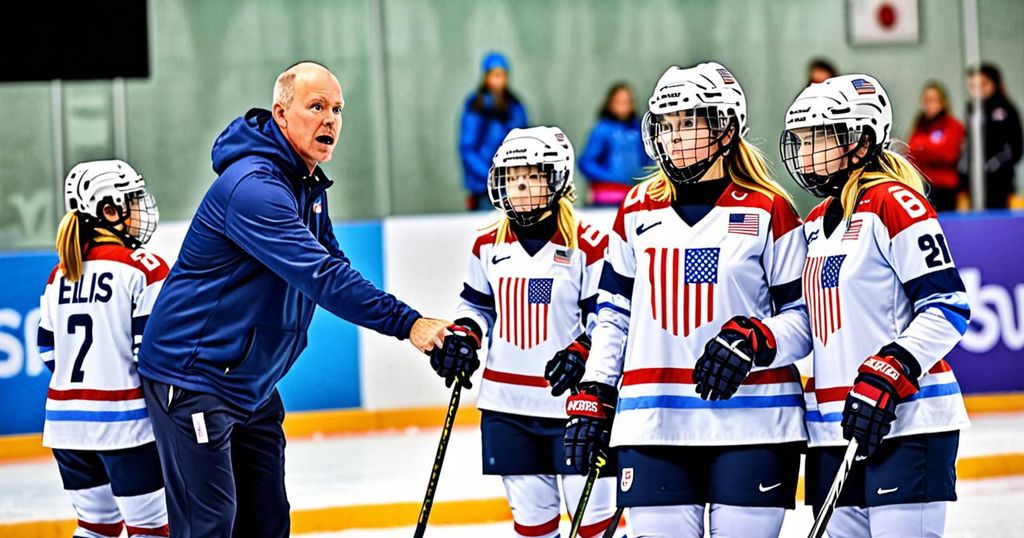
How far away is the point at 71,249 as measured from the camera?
4.34 metres

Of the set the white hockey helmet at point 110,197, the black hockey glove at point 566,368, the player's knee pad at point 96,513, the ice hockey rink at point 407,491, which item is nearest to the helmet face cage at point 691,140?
the black hockey glove at point 566,368

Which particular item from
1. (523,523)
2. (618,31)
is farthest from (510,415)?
(618,31)

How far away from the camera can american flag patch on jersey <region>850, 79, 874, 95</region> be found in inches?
124

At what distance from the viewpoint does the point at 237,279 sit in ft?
10.8

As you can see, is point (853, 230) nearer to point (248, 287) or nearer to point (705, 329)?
point (705, 329)

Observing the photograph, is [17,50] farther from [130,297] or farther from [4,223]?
[4,223]

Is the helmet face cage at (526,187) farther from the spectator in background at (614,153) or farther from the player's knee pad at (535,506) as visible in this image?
the spectator in background at (614,153)

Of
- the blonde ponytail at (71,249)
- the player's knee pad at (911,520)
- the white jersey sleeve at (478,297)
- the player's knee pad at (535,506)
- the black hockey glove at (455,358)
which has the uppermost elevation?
the blonde ponytail at (71,249)

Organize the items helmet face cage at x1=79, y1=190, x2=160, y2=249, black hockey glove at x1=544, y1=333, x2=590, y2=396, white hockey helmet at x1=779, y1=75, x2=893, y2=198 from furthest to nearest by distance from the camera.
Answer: helmet face cage at x1=79, y1=190, x2=160, y2=249 → black hockey glove at x1=544, y1=333, x2=590, y2=396 → white hockey helmet at x1=779, y1=75, x2=893, y2=198

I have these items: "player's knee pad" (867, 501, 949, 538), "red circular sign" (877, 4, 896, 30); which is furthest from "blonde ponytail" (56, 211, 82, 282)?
"red circular sign" (877, 4, 896, 30)

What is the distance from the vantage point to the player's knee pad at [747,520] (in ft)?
9.93

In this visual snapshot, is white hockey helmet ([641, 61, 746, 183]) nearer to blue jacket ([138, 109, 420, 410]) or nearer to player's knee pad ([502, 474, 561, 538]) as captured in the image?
blue jacket ([138, 109, 420, 410])

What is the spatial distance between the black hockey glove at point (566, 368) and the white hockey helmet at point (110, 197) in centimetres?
131

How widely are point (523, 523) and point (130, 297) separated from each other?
127 cm
